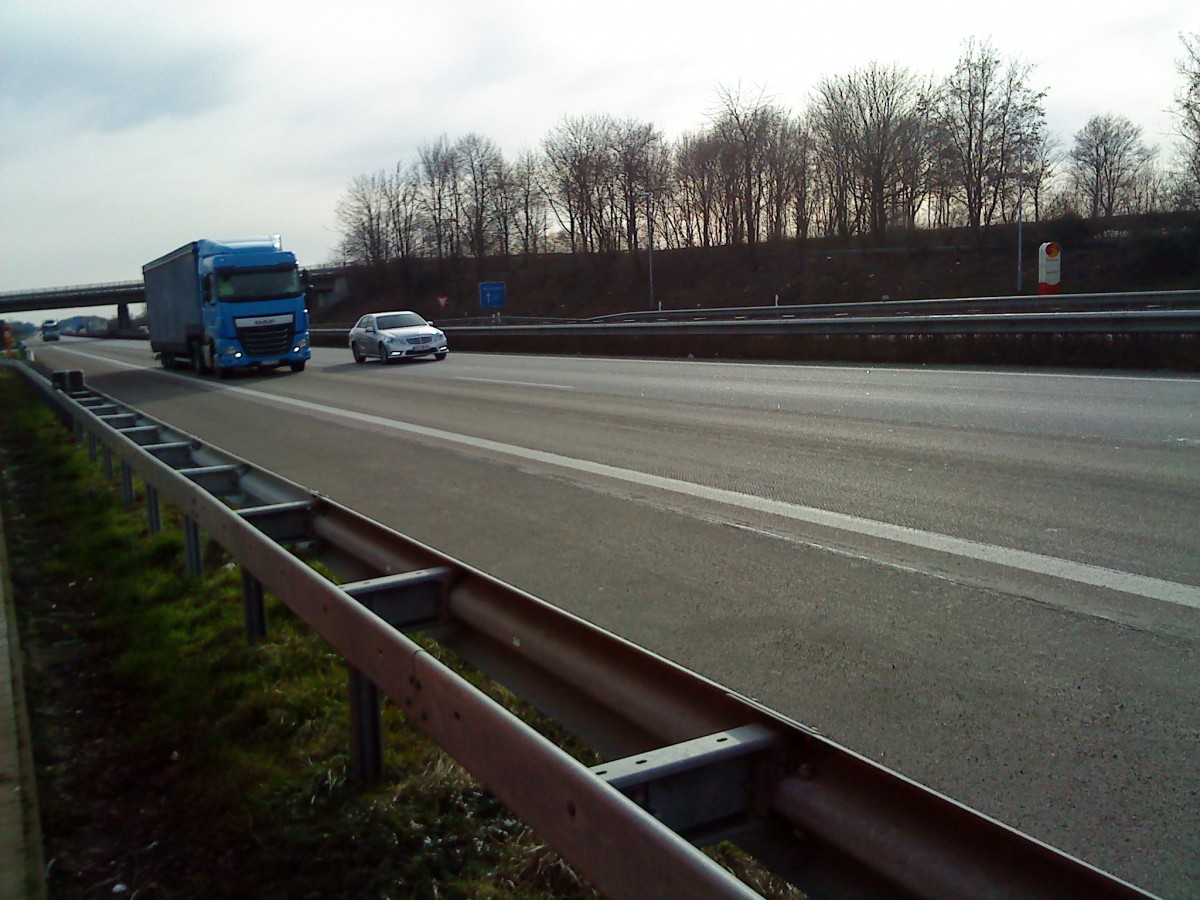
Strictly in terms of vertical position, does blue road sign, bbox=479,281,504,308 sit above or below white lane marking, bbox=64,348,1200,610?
above

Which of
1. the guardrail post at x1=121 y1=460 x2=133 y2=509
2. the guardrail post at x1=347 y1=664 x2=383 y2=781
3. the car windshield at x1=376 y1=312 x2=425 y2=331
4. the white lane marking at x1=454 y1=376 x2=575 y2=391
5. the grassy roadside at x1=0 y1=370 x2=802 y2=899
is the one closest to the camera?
the grassy roadside at x1=0 y1=370 x2=802 y2=899

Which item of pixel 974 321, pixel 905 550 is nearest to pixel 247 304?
pixel 974 321

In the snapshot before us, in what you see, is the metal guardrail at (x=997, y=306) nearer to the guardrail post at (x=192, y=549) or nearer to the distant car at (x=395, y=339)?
the distant car at (x=395, y=339)

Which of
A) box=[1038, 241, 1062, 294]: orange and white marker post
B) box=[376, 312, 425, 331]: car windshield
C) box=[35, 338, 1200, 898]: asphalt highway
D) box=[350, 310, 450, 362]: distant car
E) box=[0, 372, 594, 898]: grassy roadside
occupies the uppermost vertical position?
box=[1038, 241, 1062, 294]: orange and white marker post

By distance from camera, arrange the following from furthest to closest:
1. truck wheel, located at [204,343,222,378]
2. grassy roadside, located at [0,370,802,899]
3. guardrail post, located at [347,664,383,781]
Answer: truck wheel, located at [204,343,222,378], guardrail post, located at [347,664,383,781], grassy roadside, located at [0,370,802,899]

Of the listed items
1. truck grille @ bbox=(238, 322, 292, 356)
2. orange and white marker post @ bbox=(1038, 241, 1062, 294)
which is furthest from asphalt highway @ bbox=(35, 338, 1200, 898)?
orange and white marker post @ bbox=(1038, 241, 1062, 294)

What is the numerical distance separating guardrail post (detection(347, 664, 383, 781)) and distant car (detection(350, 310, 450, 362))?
26.9m

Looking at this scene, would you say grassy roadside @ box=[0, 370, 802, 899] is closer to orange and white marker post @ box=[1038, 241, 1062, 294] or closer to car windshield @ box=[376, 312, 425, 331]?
car windshield @ box=[376, 312, 425, 331]

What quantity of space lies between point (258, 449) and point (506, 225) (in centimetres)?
8656

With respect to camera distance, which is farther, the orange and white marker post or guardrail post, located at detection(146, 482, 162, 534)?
the orange and white marker post

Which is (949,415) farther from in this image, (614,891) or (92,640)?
(614,891)

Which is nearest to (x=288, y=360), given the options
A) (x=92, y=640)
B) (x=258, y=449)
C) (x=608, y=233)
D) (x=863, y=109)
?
(x=258, y=449)

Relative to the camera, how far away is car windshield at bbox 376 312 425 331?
31.3m

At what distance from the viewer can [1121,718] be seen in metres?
3.88
